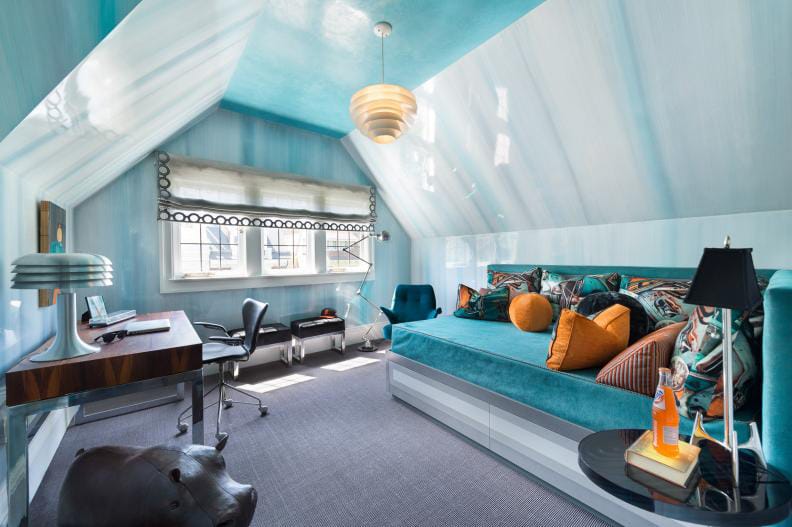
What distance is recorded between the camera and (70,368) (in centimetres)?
137

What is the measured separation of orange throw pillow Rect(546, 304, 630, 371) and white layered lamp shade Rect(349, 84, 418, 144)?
1.63 m

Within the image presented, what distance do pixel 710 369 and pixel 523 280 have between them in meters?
2.11

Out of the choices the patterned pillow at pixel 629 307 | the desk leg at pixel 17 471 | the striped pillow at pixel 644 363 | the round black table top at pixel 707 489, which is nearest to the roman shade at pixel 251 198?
the desk leg at pixel 17 471

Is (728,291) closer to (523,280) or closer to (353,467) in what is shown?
(353,467)

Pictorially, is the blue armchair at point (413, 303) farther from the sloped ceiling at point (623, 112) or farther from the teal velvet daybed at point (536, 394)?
the sloped ceiling at point (623, 112)

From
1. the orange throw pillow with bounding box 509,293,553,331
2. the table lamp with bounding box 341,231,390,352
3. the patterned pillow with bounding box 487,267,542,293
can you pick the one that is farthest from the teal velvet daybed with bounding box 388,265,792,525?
the table lamp with bounding box 341,231,390,352

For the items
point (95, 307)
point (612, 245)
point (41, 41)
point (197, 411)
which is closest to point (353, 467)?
point (197, 411)

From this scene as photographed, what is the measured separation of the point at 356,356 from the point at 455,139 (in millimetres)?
2756

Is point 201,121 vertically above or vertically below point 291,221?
above

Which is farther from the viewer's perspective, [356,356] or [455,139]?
[356,356]

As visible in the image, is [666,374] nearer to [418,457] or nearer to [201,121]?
[418,457]

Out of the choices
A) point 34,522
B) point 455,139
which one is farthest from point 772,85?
point 34,522

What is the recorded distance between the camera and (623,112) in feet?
7.55

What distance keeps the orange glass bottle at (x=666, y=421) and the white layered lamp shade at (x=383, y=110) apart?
201 cm
